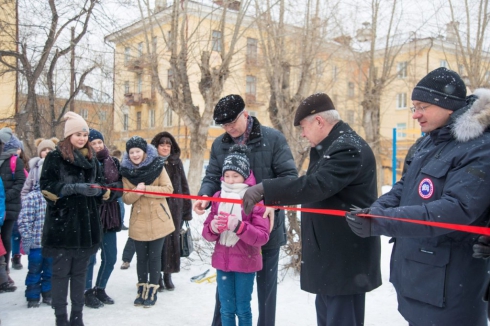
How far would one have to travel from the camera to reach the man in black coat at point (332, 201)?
257 cm

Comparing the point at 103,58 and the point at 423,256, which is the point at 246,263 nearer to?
the point at 423,256

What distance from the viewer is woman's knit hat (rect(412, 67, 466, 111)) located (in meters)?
2.33

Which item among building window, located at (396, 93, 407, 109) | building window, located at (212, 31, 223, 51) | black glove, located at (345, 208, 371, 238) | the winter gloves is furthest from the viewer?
building window, located at (396, 93, 407, 109)

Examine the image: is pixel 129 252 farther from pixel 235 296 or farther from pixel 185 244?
pixel 235 296

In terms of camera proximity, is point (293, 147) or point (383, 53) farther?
point (383, 53)

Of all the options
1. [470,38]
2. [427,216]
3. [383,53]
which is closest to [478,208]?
[427,216]

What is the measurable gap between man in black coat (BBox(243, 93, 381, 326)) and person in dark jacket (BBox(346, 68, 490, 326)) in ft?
1.12

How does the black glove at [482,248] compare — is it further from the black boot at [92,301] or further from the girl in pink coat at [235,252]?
the black boot at [92,301]

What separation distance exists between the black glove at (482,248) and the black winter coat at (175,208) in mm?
3929

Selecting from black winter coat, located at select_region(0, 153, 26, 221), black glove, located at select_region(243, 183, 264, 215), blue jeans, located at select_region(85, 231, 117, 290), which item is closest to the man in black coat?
black glove, located at select_region(243, 183, 264, 215)

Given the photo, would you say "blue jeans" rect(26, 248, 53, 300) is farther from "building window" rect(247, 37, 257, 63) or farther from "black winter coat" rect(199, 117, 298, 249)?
"building window" rect(247, 37, 257, 63)

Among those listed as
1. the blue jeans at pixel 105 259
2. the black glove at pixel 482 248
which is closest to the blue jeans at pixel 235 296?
the black glove at pixel 482 248

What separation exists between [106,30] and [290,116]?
570 cm

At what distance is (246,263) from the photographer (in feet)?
10.8
